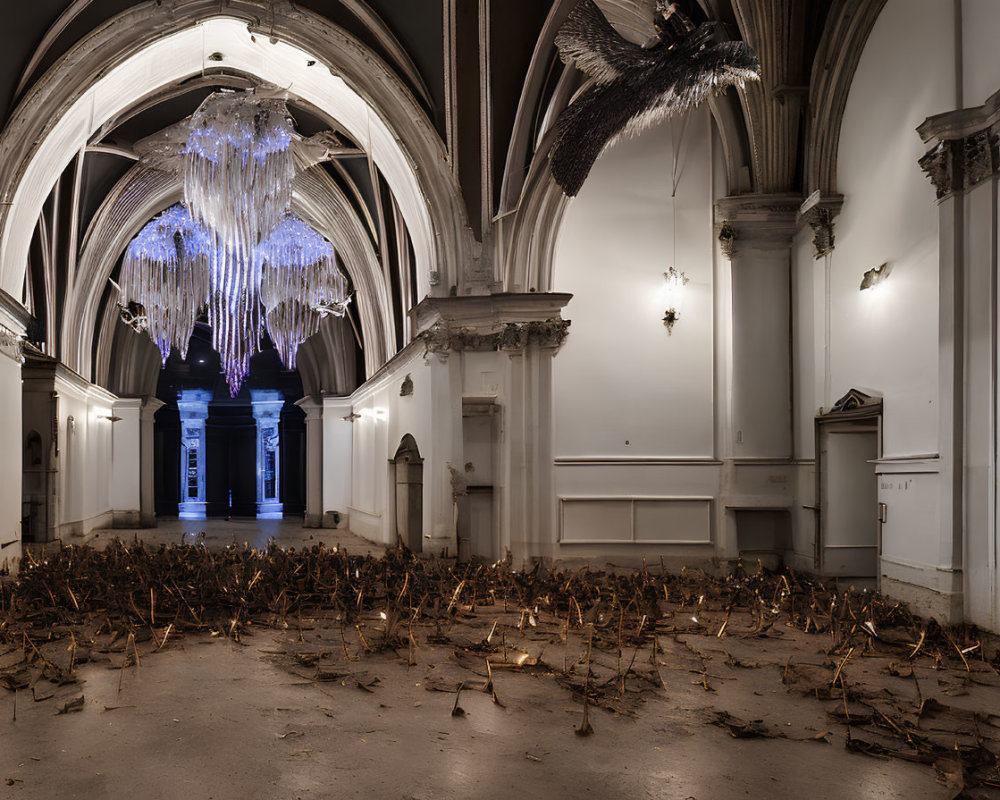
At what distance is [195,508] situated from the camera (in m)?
28.2

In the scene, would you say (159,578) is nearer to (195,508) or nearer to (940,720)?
(940,720)

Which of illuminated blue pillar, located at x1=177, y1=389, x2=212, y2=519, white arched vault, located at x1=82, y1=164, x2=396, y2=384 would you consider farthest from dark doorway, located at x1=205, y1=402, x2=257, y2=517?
white arched vault, located at x1=82, y1=164, x2=396, y2=384

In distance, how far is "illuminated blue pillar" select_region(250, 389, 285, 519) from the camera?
1090 inches

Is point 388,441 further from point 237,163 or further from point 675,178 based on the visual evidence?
point 675,178

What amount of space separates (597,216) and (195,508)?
834 inches

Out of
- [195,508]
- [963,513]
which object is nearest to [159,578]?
[963,513]

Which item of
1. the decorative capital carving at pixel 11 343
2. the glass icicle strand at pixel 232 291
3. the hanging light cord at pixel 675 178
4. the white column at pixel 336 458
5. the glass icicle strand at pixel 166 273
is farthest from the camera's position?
the white column at pixel 336 458

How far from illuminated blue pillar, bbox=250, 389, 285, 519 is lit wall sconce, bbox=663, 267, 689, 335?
62.1 ft

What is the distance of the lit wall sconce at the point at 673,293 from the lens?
11.0m

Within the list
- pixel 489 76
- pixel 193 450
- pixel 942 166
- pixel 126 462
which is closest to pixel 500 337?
pixel 489 76

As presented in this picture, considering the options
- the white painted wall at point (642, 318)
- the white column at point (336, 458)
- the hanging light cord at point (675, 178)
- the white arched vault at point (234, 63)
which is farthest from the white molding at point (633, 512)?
the white column at point (336, 458)

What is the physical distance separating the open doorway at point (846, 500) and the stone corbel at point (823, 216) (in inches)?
76.7

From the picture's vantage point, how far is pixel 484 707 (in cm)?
474

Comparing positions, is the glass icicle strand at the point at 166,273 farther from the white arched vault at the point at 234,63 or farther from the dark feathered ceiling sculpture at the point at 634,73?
the dark feathered ceiling sculpture at the point at 634,73
